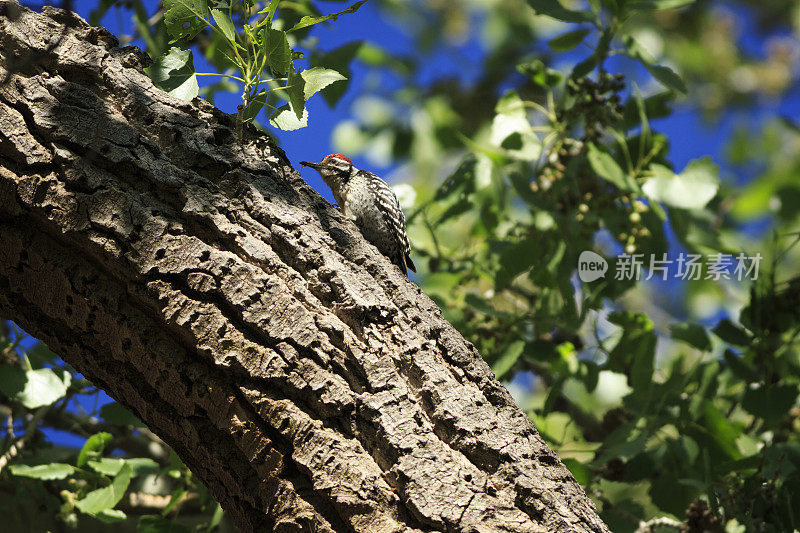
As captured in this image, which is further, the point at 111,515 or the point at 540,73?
the point at 540,73

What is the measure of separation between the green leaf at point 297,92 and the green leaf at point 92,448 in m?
1.56

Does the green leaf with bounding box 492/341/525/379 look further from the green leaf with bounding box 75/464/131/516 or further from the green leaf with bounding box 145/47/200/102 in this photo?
the green leaf with bounding box 145/47/200/102

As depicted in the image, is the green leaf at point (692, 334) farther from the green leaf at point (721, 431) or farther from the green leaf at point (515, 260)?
the green leaf at point (515, 260)

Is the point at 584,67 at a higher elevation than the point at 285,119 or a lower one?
higher

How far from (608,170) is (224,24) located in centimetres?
171

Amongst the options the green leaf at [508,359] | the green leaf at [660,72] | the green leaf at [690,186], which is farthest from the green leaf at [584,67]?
the green leaf at [508,359]

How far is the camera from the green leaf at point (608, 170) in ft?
9.11

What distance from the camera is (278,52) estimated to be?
1.71m

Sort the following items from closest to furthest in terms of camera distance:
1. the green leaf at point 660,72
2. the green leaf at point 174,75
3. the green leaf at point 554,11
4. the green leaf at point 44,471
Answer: the green leaf at point 174,75
the green leaf at point 44,471
the green leaf at point 554,11
the green leaf at point 660,72

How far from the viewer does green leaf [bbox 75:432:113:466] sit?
2562 mm

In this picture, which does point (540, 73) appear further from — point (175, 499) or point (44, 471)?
point (44, 471)

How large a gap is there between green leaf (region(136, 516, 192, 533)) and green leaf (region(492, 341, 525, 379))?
1.37 meters

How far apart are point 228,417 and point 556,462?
32.1 inches

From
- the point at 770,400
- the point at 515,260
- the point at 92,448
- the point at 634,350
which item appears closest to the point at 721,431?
the point at 770,400
